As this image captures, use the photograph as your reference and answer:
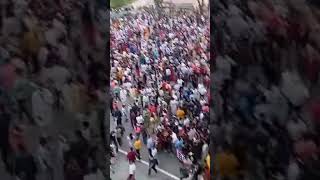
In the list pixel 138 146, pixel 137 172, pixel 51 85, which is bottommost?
pixel 137 172

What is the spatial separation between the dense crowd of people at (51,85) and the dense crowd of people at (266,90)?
1.96 ft

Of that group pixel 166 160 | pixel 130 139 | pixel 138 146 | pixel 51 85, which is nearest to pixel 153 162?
pixel 166 160

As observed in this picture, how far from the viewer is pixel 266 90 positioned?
2479mm

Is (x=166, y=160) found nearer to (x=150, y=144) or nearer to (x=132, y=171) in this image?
(x=150, y=144)

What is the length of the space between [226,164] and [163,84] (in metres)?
5.75

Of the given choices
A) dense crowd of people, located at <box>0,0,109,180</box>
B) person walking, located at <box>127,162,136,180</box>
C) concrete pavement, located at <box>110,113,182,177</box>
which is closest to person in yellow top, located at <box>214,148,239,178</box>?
dense crowd of people, located at <box>0,0,109,180</box>

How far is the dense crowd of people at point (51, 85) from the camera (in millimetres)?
2750

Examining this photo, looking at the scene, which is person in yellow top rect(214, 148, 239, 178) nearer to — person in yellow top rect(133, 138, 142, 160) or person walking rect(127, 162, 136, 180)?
person walking rect(127, 162, 136, 180)

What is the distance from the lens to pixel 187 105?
289 inches

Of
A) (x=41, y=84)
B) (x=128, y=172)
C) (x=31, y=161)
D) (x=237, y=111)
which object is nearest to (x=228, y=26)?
(x=237, y=111)

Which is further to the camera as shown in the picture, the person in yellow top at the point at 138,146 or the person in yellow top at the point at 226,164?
the person in yellow top at the point at 138,146

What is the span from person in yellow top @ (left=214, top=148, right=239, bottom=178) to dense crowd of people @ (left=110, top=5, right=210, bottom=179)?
0.85 m

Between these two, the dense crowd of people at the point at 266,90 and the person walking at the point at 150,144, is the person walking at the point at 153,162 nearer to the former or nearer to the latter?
the person walking at the point at 150,144

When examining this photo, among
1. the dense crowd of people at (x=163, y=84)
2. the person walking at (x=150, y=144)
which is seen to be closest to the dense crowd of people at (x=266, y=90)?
the dense crowd of people at (x=163, y=84)
